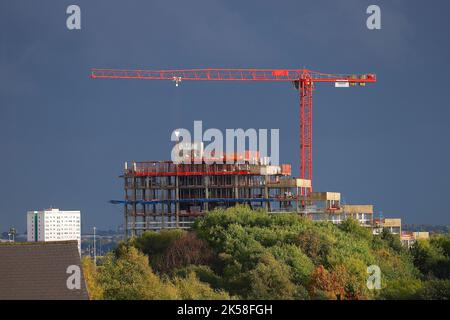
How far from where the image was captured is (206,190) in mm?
186500

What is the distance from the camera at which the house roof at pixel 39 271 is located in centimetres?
5666

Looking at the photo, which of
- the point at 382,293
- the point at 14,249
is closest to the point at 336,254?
the point at 382,293

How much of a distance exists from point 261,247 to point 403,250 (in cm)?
3729

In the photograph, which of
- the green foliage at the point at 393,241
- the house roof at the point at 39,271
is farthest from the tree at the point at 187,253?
the house roof at the point at 39,271

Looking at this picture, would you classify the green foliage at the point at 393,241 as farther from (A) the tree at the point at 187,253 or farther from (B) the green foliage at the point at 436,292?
(B) the green foliage at the point at 436,292

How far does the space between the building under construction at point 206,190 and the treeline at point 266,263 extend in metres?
46.2

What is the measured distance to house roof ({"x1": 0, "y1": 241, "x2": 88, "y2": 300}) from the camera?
56.7m

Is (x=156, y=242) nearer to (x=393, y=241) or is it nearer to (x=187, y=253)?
(x=187, y=253)

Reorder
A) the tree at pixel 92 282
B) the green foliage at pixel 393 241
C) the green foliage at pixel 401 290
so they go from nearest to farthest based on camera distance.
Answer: the tree at pixel 92 282, the green foliage at pixel 401 290, the green foliage at pixel 393 241

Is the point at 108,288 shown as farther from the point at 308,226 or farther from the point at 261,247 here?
the point at 308,226

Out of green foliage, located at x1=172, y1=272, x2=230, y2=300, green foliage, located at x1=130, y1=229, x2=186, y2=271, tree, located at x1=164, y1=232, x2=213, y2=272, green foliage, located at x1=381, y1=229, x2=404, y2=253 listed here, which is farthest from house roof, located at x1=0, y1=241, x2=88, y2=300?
green foliage, located at x1=381, y1=229, x2=404, y2=253

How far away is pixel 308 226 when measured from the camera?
12000cm

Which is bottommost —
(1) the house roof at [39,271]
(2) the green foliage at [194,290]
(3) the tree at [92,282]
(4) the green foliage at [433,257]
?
(4) the green foliage at [433,257]

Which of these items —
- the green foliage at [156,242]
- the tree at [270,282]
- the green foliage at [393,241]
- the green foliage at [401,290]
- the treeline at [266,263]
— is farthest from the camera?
the green foliage at [393,241]
